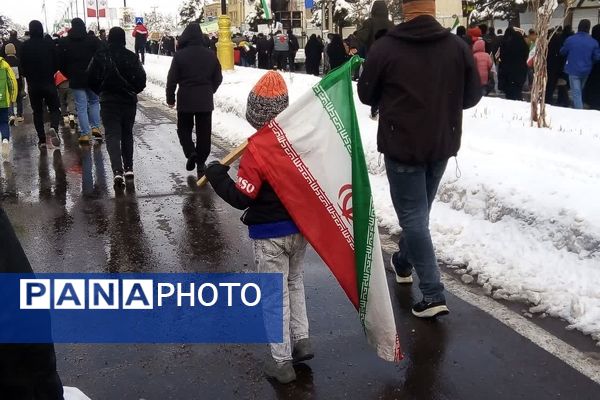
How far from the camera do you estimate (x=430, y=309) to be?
4215 mm

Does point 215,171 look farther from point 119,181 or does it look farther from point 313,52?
point 313,52

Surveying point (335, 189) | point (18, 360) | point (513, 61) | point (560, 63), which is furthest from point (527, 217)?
point (513, 61)

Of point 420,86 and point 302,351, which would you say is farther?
point 420,86

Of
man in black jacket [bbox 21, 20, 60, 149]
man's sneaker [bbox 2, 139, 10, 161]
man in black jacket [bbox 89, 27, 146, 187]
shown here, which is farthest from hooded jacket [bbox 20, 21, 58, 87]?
man in black jacket [bbox 89, 27, 146, 187]

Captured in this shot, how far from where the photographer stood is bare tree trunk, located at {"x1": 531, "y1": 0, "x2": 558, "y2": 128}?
940cm

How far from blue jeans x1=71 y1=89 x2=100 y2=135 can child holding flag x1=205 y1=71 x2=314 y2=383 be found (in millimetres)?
8104

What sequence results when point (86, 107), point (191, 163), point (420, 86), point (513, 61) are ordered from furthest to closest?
point (513, 61), point (86, 107), point (191, 163), point (420, 86)

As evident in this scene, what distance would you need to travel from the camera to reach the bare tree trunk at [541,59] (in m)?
9.40

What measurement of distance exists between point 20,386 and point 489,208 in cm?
480

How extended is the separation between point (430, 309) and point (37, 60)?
902 centimetres

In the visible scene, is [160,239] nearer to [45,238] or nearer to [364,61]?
[45,238]

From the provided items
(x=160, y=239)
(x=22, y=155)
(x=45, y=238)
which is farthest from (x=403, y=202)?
(x=22, y=155)

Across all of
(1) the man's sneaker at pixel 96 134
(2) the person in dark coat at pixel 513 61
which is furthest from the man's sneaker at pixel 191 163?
(2) the person in dark coat at pixel 513 61

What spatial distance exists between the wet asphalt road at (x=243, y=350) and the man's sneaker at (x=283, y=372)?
1.8 inches
